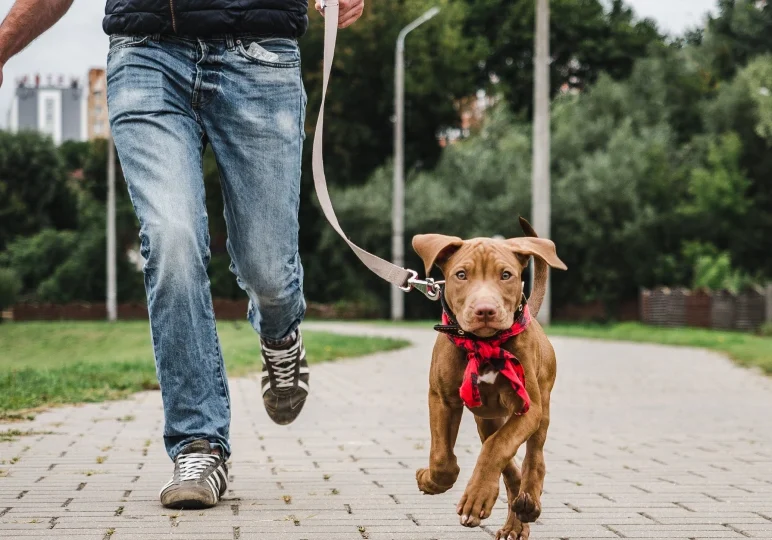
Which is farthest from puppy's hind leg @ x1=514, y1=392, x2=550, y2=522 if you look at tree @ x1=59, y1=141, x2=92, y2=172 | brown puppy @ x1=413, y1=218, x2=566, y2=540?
tree @ x1=59, y1=141, x2=92, y2=172

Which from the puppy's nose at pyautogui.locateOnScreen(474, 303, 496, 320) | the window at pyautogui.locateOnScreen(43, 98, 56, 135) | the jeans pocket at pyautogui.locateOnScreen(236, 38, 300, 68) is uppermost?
the window at pyautogui.locateOnScreen(43, 98, 56, 135)

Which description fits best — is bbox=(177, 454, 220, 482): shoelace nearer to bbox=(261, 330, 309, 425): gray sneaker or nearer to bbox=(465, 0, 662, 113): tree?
bbox=(261, 330, 309, 425): gray sneaker

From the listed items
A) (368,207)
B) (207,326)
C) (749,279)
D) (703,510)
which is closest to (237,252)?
(207,326)

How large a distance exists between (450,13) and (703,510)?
40.5m

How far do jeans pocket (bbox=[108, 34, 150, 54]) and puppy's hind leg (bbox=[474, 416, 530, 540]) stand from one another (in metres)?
1.85

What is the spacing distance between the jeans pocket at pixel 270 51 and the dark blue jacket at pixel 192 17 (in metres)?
0.05

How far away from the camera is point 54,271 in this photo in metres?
46.2

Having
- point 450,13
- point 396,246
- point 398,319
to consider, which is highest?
Result: point 450,13

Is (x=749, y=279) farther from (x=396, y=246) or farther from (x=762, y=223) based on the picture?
(x=396, y=246)

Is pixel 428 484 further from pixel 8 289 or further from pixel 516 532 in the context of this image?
pixel 8 289

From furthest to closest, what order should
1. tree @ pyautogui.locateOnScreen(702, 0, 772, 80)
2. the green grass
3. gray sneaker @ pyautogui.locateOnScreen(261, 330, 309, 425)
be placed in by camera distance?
tree @ pyautogui.locateOnScreen(702, 0, 772, 80) → the green grass → gray sneaker @ pyautogui.locateOnScreen(261, 330, 309, 425)

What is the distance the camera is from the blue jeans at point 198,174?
4375mm

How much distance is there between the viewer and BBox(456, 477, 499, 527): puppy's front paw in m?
3.39

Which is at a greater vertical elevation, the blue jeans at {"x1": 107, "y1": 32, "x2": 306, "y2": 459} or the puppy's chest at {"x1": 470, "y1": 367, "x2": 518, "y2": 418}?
the blue jeans at {"x1": 107, "y1": 32, "x2": 306, "y2": 459}
